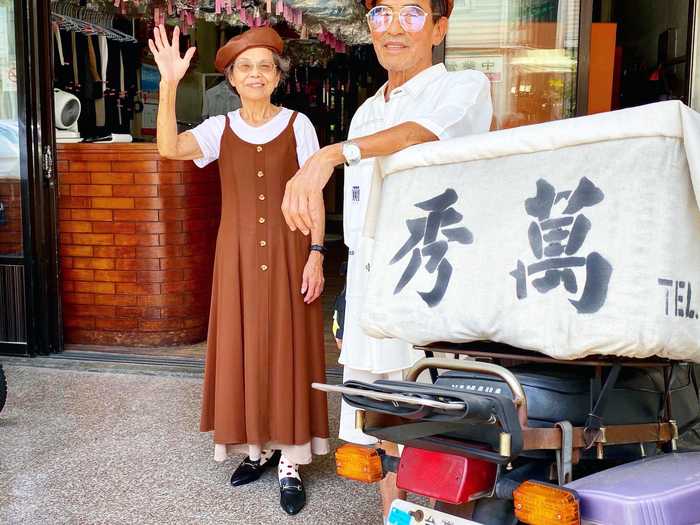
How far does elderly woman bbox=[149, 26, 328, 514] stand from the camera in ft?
10.7

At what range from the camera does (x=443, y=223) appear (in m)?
1.82

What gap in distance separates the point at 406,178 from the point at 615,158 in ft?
1.63

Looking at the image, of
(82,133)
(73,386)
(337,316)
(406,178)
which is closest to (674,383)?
(406,178)

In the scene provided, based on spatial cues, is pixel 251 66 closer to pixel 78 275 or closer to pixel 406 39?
pixel 406 39

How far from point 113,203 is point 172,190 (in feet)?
1.36

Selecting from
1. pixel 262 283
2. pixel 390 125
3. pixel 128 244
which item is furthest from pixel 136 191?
pixel 390 125

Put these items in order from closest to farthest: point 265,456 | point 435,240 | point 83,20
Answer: point 435,240, point 265,456, point 83,20

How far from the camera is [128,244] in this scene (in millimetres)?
5656

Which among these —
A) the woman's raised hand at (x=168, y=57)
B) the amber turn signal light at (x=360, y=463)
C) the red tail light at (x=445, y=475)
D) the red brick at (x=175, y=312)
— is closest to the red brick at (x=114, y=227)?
the red brick at (x=175, y=312)

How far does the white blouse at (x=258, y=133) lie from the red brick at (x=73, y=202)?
2.64m

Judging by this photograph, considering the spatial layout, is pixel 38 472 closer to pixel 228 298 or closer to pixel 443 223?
pixel 228 298

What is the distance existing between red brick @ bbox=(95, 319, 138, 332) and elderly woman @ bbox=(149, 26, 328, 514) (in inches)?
101

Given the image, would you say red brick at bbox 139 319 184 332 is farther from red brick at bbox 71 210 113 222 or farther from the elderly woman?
the elderly woman

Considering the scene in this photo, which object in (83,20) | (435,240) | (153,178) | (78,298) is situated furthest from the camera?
(83,20)
